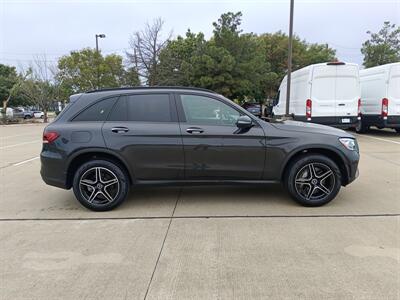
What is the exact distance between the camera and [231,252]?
13.1 ft

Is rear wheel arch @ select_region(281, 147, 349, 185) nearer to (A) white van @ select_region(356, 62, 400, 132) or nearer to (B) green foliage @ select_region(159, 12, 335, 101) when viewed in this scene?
(A) white van @ select_region(356, 62, 400, 132)

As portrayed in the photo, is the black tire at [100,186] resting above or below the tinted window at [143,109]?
below

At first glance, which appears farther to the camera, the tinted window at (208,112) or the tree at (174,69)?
the tree at (174,69)

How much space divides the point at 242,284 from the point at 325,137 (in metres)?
2.91

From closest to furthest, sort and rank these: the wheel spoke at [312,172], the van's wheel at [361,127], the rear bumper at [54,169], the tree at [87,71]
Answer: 1. the rear bumper at [54,169]
2. the wheel spoke at [312,172]
3. the van's wheel at [361,127]
4. the tree at [87,71]

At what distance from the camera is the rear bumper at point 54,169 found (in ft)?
17.8

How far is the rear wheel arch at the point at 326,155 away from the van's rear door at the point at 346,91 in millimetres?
8669

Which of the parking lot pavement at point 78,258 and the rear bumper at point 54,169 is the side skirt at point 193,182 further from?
the rear bumper at point 54,169

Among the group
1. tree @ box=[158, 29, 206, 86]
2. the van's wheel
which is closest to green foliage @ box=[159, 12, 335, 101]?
tree @ box=[158, 29, 206, 86]

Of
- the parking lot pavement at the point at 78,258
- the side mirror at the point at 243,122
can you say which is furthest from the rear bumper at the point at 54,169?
the side mirror at the point at 243,122

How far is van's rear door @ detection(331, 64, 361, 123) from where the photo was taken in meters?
13.5

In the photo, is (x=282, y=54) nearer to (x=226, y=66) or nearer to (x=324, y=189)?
(x=226, y=66)

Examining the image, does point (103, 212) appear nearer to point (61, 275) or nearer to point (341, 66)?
point (61, 275)

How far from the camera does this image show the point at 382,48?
38750 mm
